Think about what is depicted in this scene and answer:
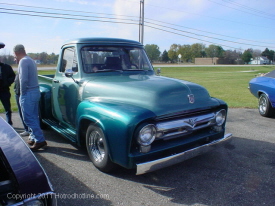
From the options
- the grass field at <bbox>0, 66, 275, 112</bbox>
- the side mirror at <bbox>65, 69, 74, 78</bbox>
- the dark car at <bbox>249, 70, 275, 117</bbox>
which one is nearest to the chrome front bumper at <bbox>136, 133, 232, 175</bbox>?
the side mirror at <bbox>65, 69, 74, 78</bbox>

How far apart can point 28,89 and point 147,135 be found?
238cm

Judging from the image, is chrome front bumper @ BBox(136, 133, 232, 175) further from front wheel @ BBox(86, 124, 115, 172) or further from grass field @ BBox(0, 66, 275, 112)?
grass field @ BBox(0, 66, 275, 112)

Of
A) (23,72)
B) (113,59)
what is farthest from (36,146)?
(113,59)

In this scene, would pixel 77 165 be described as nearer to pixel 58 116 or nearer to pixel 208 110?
pixel 58 116

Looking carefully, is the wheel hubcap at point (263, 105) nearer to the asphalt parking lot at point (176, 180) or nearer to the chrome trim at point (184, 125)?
the asphalt parking lot at point (176, 180)

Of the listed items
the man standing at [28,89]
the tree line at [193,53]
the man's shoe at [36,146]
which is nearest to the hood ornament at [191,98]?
the man standing at [28,89]

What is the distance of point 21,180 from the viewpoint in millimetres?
1747

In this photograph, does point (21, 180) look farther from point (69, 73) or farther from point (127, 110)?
point (69, 73)

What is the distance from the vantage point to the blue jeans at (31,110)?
171 inches

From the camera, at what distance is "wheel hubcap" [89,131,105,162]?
362 centimetres

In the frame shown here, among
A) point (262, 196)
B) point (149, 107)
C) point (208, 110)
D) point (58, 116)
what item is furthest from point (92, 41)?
point (262, 196)

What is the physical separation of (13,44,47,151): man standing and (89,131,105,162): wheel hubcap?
128 centimetres

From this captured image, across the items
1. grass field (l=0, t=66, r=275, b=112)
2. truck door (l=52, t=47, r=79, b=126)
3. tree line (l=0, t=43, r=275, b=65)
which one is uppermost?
tree line (l=0, t=43, r=275, b=65)

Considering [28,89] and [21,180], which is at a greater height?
[28,89]
